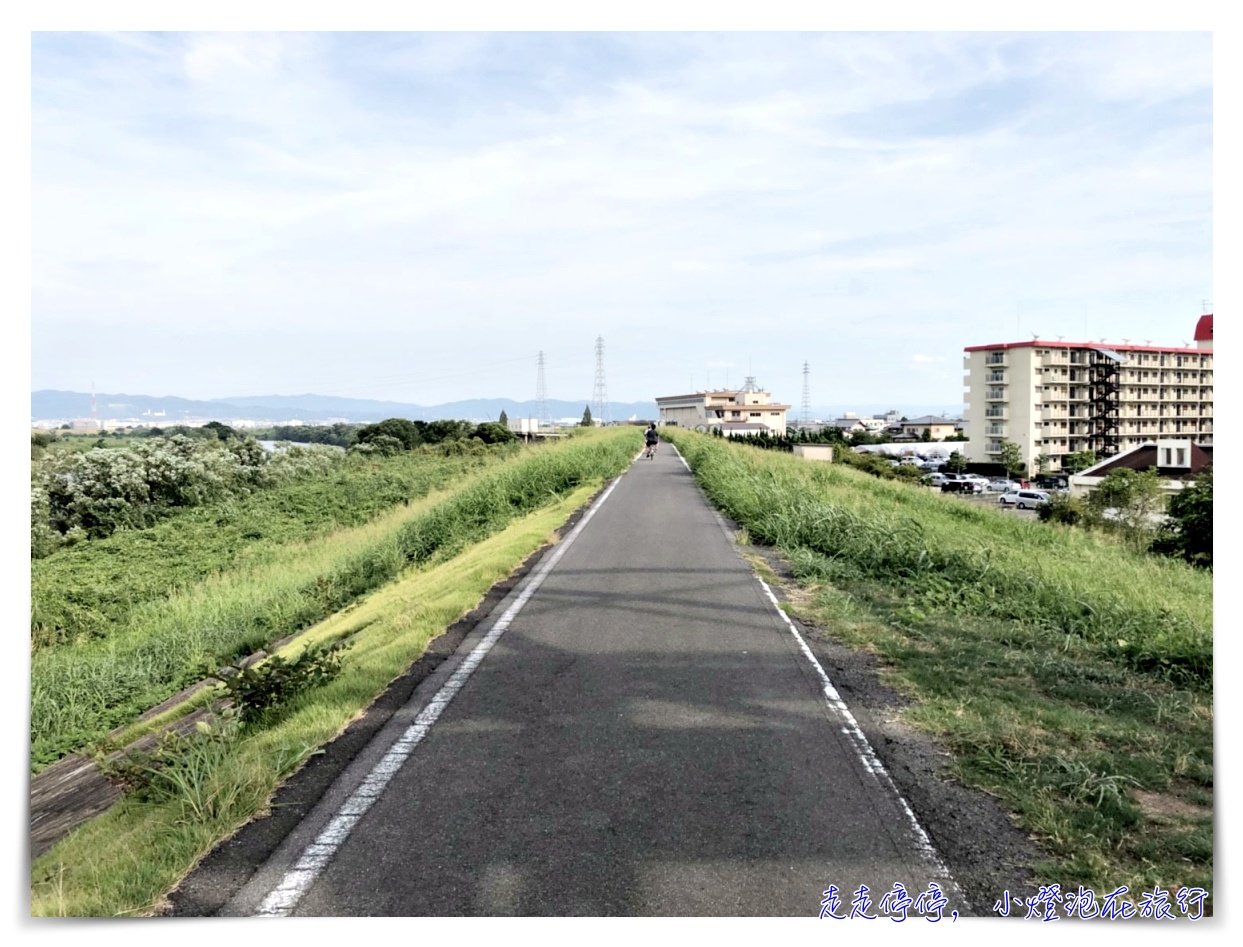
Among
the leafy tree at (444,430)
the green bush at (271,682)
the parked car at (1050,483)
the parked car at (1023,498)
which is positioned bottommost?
the parked car at (1023,498)

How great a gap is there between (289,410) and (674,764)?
51122 millimetres

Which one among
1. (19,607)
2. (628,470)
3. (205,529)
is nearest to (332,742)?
(19,607)

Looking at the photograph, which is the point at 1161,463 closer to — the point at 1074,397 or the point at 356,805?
the point at 1074,397

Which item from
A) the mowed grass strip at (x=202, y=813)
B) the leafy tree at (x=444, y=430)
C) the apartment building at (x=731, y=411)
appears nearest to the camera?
the mowed grass strip at (x=202, y=813)

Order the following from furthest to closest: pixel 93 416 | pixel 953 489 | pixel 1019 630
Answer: pixel 953 489, pixel 93 416, pixel 1019 630

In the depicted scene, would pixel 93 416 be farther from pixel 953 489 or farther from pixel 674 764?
pixel 953 489

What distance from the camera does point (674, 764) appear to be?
4.55 meters

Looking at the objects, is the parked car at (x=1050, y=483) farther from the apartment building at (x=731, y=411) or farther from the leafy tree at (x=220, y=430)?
the leafy tree at (x=220, y=430)

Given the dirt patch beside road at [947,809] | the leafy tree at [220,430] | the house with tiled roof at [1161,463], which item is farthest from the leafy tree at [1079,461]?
the dirt patch beside road at [947,809]

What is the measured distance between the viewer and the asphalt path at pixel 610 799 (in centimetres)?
332

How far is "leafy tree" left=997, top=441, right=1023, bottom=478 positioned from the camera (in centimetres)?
7669

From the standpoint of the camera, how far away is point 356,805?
159 inches

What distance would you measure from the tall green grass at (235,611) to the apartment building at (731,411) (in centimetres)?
8795

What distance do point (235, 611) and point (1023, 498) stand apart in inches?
2149
